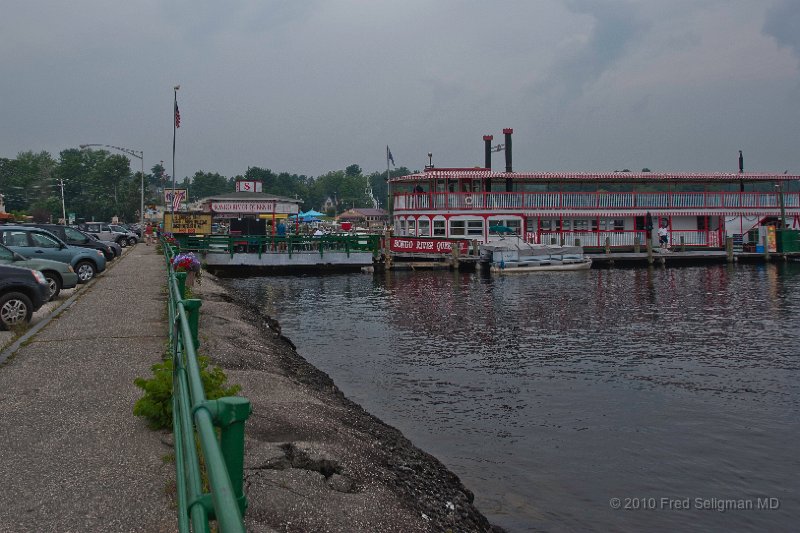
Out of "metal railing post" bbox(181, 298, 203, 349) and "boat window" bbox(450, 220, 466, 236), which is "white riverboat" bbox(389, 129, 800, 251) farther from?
"metal railing post" bbox(181, 298, 203, 349)

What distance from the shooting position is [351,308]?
1032 inches

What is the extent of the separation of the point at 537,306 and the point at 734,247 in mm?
28654

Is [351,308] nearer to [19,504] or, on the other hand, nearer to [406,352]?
[406,352]

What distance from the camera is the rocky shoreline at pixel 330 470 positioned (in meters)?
5.97

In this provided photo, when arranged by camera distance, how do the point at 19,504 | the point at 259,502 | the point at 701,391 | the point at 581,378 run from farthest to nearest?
the point at 581,378 < the point at 701,391 < the point at 259,502 < the point at 19,504

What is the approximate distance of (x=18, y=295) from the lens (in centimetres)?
1419

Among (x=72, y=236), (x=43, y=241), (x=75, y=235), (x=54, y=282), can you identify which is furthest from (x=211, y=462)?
(x=75, y=235)

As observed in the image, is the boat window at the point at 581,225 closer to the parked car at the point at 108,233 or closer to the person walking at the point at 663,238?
the person walking at the point at 663,238

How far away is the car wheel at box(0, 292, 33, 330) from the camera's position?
14.0 metres

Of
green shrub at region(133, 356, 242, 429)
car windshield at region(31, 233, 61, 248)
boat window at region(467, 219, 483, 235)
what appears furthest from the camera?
boat window at region(467, 219, 483, 235)

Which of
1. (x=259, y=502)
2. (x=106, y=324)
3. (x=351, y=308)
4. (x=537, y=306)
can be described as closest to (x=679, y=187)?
(x=537, y=306)

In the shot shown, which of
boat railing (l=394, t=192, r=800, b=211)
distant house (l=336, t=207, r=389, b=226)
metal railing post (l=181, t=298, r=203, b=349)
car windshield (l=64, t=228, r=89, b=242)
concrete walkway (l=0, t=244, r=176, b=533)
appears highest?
distant house (l=336, t=207, r=389, b=226)

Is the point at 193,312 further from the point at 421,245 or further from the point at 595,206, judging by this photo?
the point at 595,206

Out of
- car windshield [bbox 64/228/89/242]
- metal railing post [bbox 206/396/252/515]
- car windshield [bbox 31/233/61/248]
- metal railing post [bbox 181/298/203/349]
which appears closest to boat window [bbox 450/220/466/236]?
car windshield [bbox 64/228/89/242]
